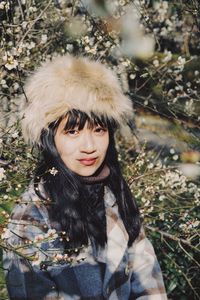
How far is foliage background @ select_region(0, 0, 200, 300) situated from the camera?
3.25m

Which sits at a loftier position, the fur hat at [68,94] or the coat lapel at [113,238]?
the fur hat at [68,94]

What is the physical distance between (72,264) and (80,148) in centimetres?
56

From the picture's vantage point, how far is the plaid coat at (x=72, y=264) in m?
2.08

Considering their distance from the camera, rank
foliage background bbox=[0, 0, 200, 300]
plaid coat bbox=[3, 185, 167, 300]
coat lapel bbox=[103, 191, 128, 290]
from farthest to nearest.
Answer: foliage background bbox=[0, 0, 200, 300] < coat lapel bbox=[103, 191, 128, 290] < plaid coat bbox=[3, 185, 167, 300]

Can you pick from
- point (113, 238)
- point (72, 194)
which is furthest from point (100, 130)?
point (113, 238)

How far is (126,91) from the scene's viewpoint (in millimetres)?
4570

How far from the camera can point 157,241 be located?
12.8 feet

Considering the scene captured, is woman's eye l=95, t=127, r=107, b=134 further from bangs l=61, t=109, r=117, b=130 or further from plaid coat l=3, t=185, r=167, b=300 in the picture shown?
plaid coat l=3, t=185, r=167, b=300

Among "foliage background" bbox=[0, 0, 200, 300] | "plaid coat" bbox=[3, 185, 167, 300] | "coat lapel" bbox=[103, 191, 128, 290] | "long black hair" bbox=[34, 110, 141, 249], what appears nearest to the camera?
"plaid coat" bbox=[3, 185, 167, 300]

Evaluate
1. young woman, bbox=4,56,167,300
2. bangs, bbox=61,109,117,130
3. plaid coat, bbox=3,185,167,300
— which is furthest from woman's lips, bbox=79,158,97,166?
plaid coat, bbox=3,185,167,300

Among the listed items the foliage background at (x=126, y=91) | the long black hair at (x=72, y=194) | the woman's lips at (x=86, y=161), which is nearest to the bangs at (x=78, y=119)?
the long black hair at (x=72, y=194)

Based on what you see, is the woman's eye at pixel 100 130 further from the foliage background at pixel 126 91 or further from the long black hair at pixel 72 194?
the foliage background at pixel 126 91

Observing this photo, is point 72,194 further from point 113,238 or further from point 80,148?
point 113,238

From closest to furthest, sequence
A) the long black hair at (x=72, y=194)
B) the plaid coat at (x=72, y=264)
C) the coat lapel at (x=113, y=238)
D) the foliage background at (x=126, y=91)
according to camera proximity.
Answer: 1. the plaid coat at (x=72, y=264)
2. the long black hair at (x=72, y=194)
3. the coat lapel at (x=113, y=238)
4. the foliage background at (x=126, y=91)
